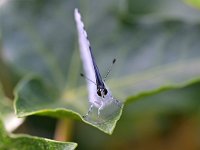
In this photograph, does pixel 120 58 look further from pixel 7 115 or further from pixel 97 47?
pixel 7 115

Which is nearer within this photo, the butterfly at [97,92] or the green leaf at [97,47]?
the butterfly at [97,92]

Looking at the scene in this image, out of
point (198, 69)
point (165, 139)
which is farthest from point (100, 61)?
point (165, 139)

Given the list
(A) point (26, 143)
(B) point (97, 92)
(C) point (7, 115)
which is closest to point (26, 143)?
(A) point (26, 143)

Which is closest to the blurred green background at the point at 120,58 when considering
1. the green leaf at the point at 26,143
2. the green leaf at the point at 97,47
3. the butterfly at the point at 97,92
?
the green leaf at the point at 97,47

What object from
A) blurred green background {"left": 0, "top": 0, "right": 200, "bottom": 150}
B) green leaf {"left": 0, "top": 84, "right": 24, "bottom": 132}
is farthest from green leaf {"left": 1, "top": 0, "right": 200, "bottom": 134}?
green leaf {"left": 0, "top": 84, "right": 24, "bottom": 132}

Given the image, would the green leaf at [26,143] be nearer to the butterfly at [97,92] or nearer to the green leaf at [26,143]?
the green leaf at [26,143]

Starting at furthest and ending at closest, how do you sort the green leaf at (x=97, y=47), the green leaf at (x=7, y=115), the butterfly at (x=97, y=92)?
the green leaf at (x=97, y=47) < the green leaf at (x=7, y=115) < the butterfly at (x=97, y=92)
